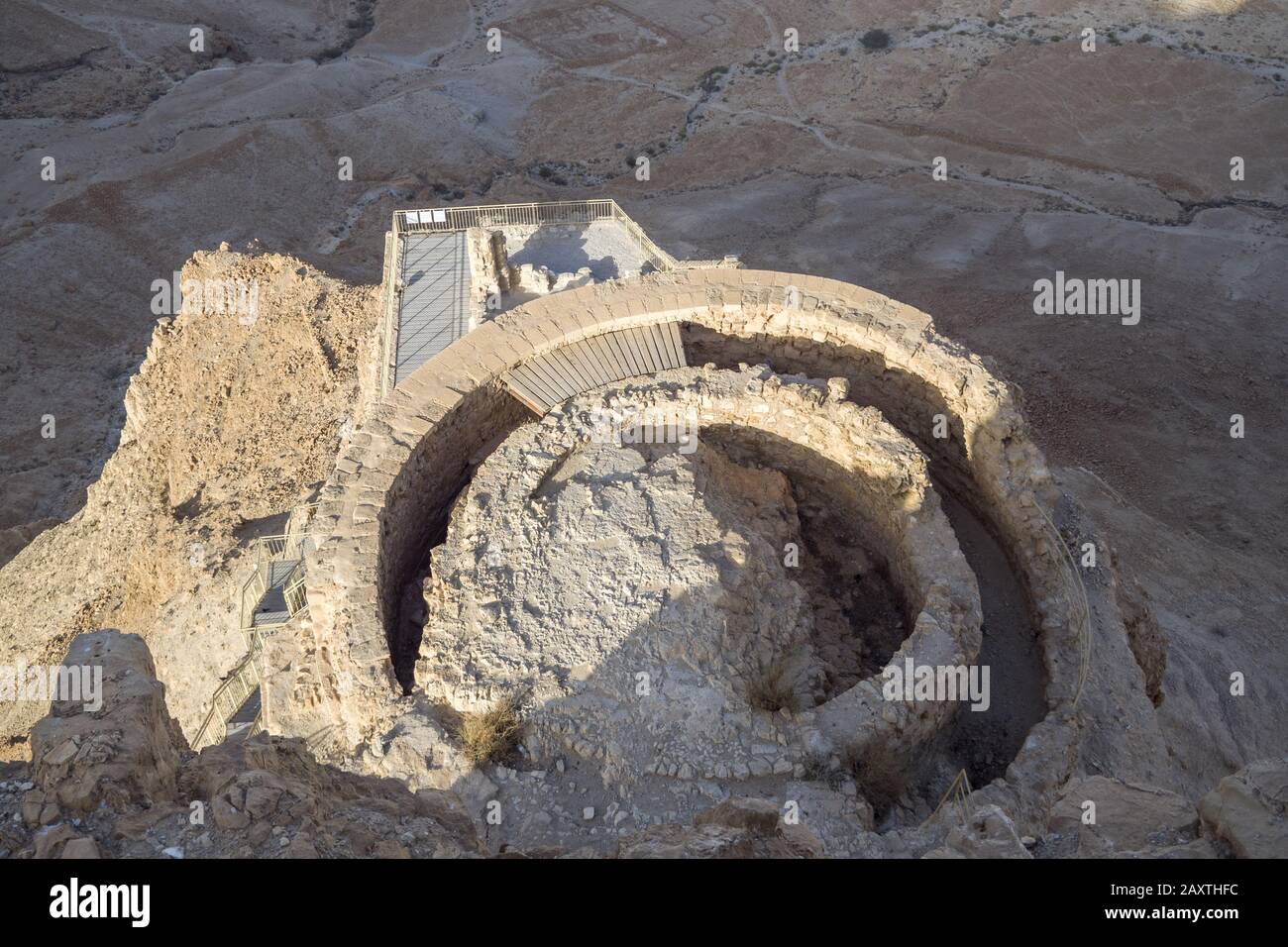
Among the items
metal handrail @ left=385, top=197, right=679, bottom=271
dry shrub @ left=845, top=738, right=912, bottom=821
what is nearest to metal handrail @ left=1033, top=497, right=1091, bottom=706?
dry shrub @ left=845, top=738, right=912, bottom=821

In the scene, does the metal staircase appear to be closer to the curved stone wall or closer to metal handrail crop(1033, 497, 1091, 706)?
the curved stone wall

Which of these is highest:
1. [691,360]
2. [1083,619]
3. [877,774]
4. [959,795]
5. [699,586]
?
[691,360]

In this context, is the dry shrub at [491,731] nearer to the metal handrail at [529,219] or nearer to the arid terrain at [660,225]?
the arid terrain at [660,225]

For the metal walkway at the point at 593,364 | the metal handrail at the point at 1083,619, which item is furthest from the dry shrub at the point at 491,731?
the metal handrail at the point at 1083,619

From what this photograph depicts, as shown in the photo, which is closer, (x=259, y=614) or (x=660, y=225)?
(x=259, y=614)

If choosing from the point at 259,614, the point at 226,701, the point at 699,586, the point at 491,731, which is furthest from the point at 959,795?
the point at 259,614

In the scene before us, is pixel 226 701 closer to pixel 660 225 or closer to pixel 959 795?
pixel 959 795

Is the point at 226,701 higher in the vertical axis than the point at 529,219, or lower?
lower
